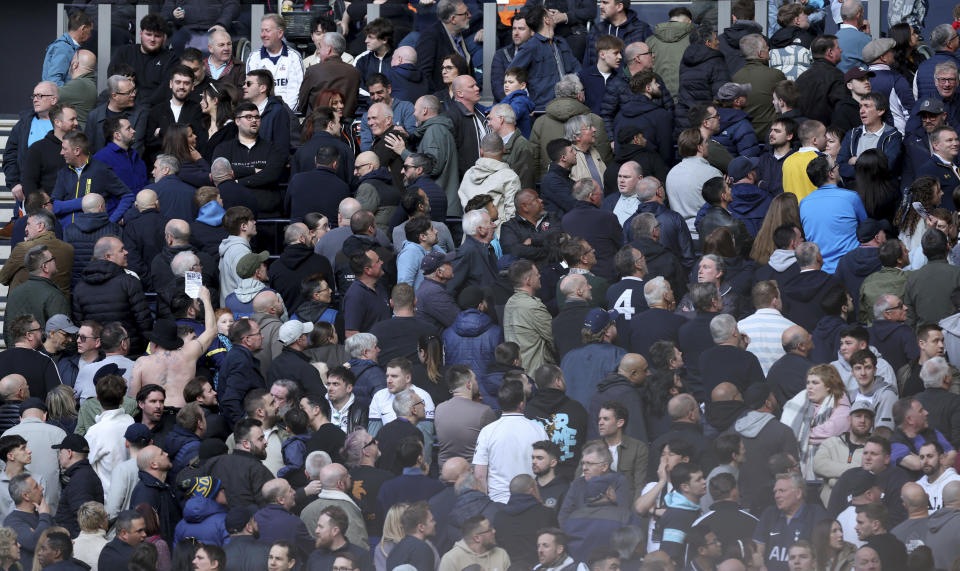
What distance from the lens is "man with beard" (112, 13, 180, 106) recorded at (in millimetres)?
15406

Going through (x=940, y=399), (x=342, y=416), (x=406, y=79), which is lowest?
(x=342, y=416)

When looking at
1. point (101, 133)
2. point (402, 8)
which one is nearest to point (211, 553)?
point (101, 133)

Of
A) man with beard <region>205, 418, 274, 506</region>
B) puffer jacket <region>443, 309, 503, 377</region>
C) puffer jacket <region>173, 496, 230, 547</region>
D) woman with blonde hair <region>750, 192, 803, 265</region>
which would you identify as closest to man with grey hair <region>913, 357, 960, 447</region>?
woman with blonde hair <region>750, 192, 803, 265</region>

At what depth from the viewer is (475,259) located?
493 inches

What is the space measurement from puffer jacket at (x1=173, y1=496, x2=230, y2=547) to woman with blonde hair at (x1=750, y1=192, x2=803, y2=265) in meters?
4.45

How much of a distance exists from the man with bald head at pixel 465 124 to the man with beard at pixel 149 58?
8.71ft

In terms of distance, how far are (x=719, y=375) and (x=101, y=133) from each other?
6.41 m

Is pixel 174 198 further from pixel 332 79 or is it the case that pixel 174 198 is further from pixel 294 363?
pixel 294 363

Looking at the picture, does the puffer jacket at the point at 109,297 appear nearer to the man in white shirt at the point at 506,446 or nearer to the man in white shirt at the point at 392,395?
the man in white shirt at the point at 392,395

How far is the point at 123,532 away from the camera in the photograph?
10.4m

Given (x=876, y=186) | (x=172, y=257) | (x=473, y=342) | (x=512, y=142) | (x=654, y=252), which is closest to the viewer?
(x=473, y=342)

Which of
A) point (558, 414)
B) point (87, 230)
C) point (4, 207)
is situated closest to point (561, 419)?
point (558, 414)

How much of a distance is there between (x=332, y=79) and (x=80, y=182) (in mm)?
2248

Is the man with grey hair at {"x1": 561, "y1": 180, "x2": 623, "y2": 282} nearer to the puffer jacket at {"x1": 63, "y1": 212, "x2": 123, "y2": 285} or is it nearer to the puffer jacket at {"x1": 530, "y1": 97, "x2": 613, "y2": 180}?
the puffer jacket at {"x1": 530, "y1": 97, "x2": 613, "y2": 180}
